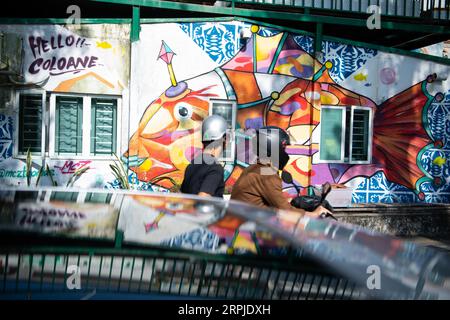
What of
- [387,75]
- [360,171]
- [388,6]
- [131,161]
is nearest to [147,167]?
[131,161]

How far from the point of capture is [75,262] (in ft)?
6.01

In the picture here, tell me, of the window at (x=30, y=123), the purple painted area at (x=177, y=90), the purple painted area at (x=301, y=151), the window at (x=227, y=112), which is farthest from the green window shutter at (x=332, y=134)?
the window at (x=30, y=123)

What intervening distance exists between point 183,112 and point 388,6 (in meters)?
5.24

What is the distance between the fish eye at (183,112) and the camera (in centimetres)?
941

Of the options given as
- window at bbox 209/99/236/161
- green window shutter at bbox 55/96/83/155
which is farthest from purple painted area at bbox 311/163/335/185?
green window shutter at bbox 55/96/83/155

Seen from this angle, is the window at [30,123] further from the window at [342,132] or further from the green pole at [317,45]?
the window at [342,132]

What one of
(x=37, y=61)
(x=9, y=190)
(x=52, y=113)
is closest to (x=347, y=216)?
(x=52, y=113)

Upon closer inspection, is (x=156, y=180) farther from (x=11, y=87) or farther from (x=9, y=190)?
(x=9, y=190)

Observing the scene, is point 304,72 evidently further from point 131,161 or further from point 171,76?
point 131,161

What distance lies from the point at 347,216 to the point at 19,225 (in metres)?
7.64

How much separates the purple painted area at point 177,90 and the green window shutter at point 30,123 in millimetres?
2360

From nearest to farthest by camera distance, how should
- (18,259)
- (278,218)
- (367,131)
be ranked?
1. (18,259)
2. (278,218)
3. (367,131)

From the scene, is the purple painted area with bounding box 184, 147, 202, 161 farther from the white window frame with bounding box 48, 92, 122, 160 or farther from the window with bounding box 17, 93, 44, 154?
the window with bounding box 17, 93, 44, 154

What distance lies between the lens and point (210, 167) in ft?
13.9
